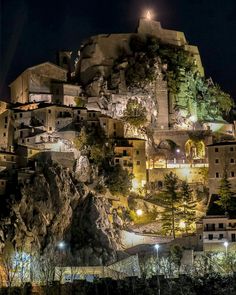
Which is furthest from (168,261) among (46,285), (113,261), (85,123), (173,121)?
(173,121)

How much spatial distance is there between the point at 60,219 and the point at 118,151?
49.0 feet

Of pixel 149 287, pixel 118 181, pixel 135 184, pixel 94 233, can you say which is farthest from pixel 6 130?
pixel 149 287

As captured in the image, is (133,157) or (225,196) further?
(133,157)

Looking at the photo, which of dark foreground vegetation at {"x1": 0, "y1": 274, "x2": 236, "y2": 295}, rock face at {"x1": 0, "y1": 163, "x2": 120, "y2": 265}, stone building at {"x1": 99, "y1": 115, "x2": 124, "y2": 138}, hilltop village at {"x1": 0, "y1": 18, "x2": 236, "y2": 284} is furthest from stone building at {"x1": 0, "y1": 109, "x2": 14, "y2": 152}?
dark foreground vegetation at {"x1": 0, "y1": 274, "x2": 236, "y2": 295}

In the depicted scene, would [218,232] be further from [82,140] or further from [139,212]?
[82,140]

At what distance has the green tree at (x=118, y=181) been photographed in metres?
72.9

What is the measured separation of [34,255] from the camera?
58.6m

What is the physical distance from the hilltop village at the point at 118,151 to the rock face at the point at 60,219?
0.10m

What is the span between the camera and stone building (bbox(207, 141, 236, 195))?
73875mm

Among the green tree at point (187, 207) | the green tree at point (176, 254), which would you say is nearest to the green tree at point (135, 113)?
the green tree at point (187, 207)

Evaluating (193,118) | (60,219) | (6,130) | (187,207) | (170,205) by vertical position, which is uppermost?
(193,118)

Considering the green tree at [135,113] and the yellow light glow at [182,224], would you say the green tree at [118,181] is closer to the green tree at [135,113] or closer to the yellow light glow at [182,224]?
the yellow light glow at [182,224]

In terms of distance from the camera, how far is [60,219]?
6525 cm

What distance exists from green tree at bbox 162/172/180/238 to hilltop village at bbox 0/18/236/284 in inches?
5.9
